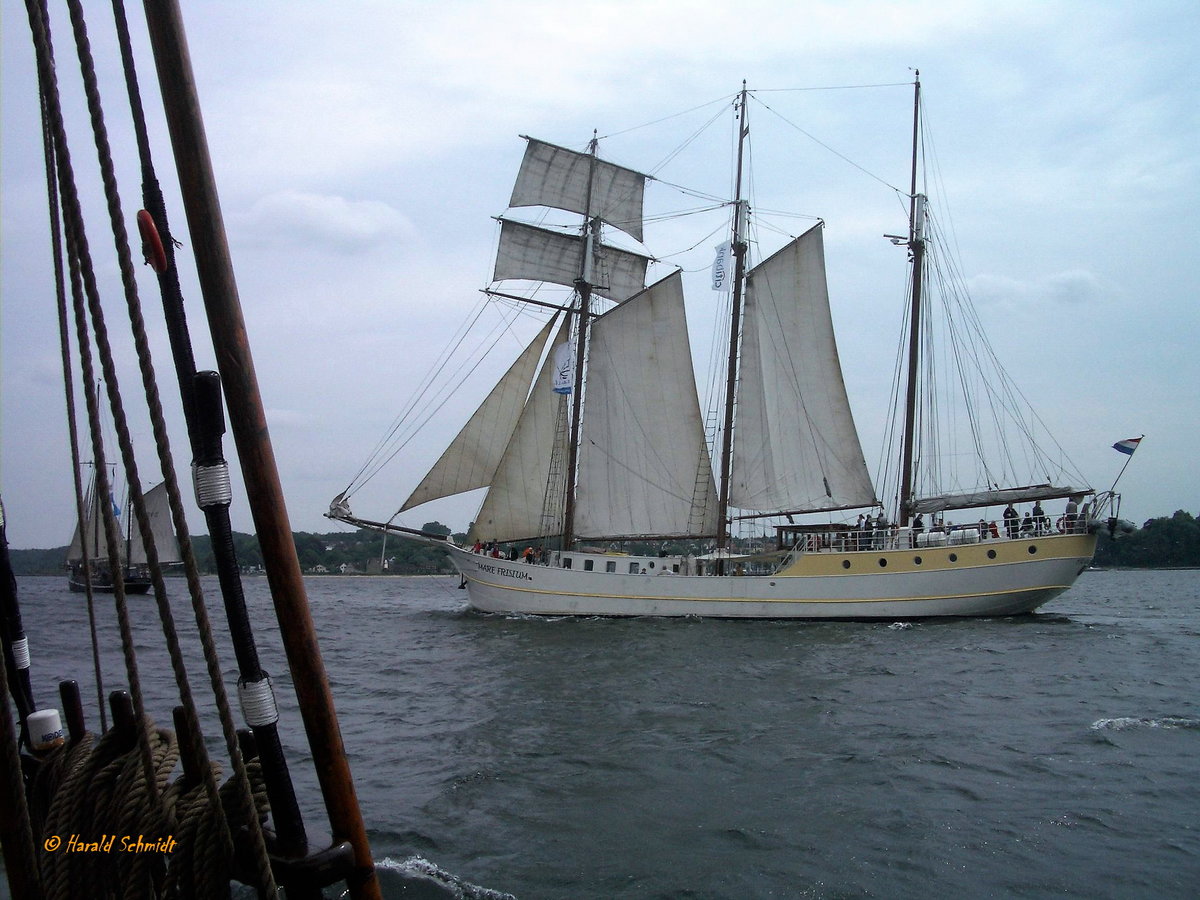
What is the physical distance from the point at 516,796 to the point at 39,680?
39.8ft

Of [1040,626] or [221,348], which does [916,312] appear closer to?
[1040,626]

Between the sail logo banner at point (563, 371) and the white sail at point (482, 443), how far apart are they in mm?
1079

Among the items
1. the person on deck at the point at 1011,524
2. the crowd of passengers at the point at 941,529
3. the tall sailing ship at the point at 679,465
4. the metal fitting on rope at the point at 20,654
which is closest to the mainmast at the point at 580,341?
the tall sailing ship at the point at 679,465

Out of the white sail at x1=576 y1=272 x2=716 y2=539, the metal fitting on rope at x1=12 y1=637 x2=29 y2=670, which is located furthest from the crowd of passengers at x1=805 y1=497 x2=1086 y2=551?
the metal fitting on rope at x1=12 y1=637 x2=29 y2=670

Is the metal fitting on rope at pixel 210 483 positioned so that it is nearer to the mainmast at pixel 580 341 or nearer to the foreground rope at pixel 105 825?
the foreground rope at pixel 105 825

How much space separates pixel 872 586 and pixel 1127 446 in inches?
360

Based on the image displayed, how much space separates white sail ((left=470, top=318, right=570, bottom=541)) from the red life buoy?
104ft

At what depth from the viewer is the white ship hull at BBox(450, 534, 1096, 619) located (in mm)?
30094

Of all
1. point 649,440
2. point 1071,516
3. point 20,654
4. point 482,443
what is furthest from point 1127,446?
point 20,654

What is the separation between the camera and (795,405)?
3378cm

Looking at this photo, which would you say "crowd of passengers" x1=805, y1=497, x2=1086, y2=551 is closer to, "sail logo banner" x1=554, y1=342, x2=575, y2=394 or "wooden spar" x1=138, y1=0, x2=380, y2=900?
"sail logo banner" x1=554, y1=342, x2=575, y2=394

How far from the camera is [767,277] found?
114 feet

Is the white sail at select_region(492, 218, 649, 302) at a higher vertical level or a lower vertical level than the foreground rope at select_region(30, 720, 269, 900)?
higher

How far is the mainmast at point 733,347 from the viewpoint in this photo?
3391 cm
